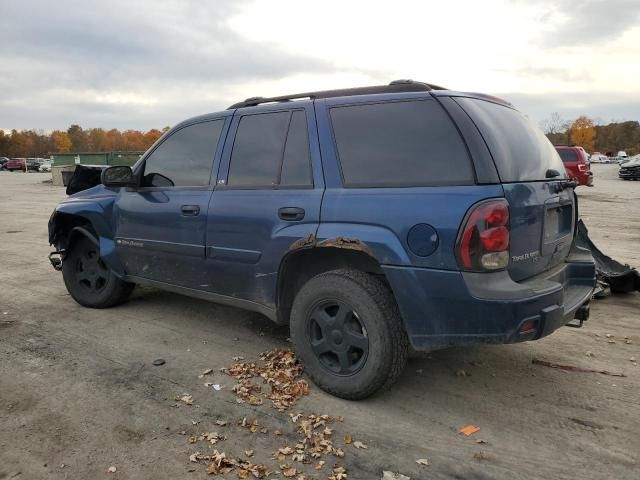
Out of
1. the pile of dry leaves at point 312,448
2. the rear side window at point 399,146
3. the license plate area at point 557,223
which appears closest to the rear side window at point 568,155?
the license plate area at point 557,223

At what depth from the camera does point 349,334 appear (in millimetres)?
3309

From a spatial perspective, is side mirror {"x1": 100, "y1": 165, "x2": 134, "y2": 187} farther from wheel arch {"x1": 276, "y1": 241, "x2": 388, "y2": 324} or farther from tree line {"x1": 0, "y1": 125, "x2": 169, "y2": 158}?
tree line {"x1": 0, "y1": 125, "x2": 169, "y2": 158}

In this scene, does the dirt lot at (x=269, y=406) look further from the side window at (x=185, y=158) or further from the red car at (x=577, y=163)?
the red car at (x=577, y=163)

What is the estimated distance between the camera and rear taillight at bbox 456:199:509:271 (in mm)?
2789

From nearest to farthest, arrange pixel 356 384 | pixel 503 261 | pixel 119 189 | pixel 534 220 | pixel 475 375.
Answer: pixel 503 261, pixel 534 220, pixel 356 384, pixel 475 375, pixel 119 189

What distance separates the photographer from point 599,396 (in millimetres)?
3402

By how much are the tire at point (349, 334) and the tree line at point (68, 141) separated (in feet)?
350

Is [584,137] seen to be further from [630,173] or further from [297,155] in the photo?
[297,155]

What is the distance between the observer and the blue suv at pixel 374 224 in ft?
9.39

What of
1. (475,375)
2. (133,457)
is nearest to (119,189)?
(133,457)

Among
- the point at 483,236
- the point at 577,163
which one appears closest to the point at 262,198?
the point at 483,236

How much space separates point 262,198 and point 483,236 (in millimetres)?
1682

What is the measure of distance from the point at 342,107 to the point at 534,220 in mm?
1486

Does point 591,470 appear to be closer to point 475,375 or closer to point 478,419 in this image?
point 478,419
